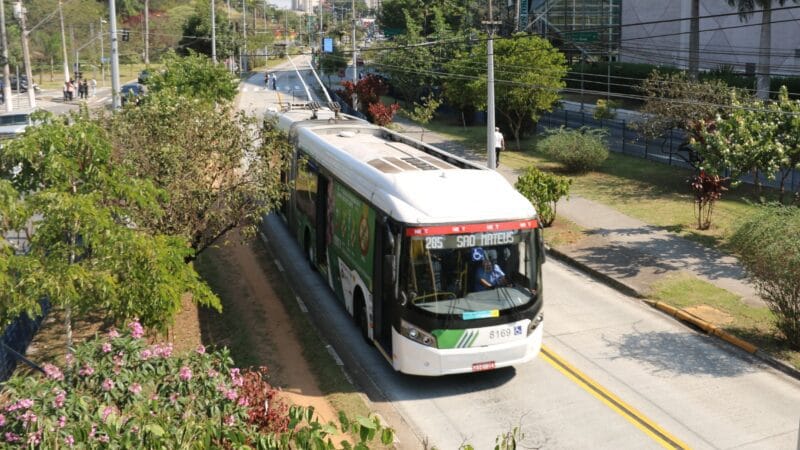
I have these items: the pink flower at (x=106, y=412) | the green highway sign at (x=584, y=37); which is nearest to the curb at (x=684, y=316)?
the pink flower at (x=106, y=412)

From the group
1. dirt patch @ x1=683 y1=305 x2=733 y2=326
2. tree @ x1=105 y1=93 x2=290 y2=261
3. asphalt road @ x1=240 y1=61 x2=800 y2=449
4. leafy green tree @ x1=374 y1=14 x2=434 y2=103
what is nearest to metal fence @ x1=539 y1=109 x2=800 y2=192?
leafy green tree @ x1=374 y1=14 x2=434 y2=103

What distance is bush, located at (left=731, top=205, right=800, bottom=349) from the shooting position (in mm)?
13719

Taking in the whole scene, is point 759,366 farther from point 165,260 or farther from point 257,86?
point 257,86

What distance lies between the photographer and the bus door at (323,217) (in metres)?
17.2

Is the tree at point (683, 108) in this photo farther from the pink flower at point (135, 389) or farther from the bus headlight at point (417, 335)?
the pink flower at point (135, 389)

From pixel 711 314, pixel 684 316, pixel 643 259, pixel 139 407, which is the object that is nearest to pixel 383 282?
pixel 139 407

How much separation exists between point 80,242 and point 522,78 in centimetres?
2600

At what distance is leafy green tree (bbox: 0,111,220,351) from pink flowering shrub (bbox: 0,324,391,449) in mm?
1440

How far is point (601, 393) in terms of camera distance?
1303cm

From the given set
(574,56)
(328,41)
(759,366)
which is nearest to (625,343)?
(759,366)

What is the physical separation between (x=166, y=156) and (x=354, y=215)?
3.61 m

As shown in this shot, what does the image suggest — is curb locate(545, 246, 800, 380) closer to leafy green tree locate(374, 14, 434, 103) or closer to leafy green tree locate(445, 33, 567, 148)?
leafy green tree locate(445, 33, 567, 148)

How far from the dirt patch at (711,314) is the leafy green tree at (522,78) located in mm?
18792

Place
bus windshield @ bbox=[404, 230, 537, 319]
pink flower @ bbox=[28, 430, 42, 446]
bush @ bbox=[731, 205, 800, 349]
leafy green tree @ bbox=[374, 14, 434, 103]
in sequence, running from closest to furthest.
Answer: pink flower @ bbox=[28, 430, 42, 446] < bus windshield @ bbox=[404, 230, 537, 319] < bush @ bbox=[731, 205, 800, 349] < leafy green tree @ bbox=[374, 14, 434, 103]
